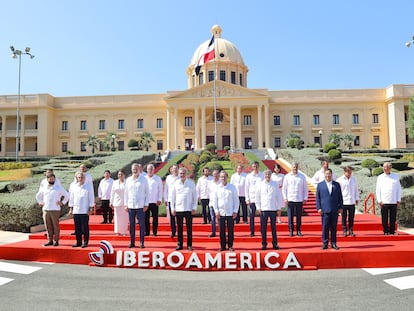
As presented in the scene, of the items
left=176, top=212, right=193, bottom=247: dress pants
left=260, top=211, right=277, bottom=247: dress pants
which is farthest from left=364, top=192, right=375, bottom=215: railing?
left=176, top=212, right=193, bottom=247: dress pants

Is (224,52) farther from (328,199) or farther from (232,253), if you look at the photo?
(232,253)

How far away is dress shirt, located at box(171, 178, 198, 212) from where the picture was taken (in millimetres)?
7887

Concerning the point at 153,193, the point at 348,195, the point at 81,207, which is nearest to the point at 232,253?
the point at 153,193

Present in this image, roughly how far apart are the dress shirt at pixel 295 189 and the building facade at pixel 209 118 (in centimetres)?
3884

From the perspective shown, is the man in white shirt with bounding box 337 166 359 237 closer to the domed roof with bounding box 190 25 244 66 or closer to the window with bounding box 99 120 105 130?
the window with bounding box 99 120 105 130

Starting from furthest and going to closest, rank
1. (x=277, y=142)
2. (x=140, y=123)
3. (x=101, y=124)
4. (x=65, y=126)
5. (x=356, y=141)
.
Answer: (x=65, y=126)
(x=101, y=124)
(x=140, y=123)
(x=277, y=142)
(x=356, y=141)

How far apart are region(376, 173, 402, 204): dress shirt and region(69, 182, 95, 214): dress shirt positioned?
738 centimetres

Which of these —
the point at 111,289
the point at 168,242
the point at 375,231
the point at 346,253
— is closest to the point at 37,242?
the point at 168,242

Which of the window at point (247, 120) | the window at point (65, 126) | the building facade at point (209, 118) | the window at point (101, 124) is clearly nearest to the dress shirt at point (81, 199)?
the building facade at point (209, 118)

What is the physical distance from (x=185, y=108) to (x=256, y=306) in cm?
4519

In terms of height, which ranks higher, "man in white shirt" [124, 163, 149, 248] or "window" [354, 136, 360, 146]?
"window" [354, 136, 360, 146]

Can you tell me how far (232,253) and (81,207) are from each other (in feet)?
12.2

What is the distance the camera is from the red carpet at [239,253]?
23.1ft

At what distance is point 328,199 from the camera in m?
7.84
